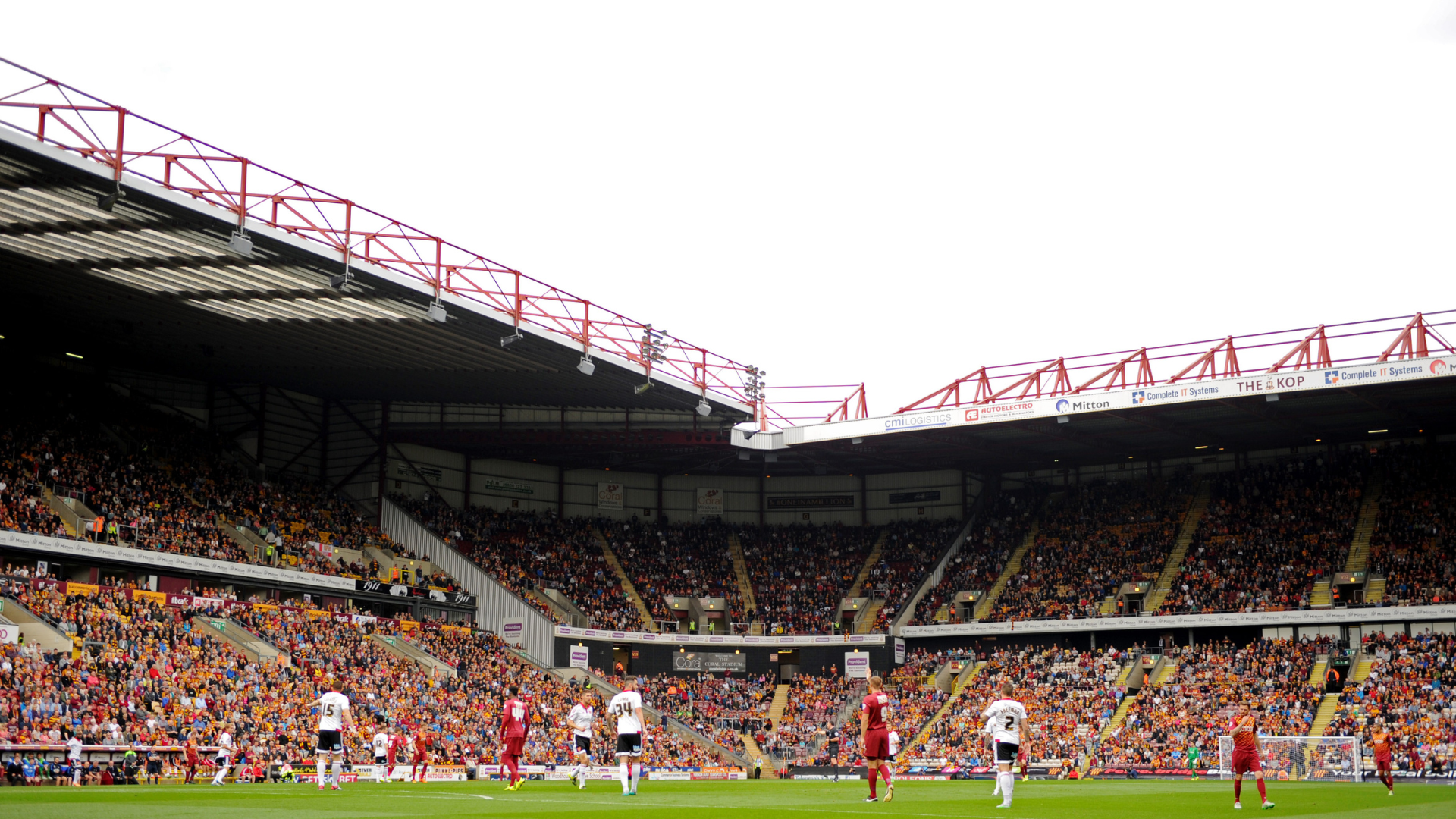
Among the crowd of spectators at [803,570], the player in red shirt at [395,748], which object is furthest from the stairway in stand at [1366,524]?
the player in red shirt at [395,748]

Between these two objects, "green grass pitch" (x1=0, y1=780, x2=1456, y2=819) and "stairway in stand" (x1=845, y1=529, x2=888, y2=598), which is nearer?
"green grass pitch" (x1=0, y1=780, x2=1456, y2=819)

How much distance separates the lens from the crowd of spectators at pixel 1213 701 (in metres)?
50.4

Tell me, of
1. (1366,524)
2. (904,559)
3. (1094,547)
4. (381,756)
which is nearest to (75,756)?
(381,756)

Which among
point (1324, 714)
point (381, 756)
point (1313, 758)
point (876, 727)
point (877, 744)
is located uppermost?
point (876, 727)

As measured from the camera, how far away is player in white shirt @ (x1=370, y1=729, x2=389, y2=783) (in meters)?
37.6

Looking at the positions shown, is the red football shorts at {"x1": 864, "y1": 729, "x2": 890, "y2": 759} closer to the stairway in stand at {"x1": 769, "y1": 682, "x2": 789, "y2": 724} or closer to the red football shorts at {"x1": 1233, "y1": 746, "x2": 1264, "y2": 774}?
the red football shorts at {"x1": 1233, "y1": 746, "x2": 1264, "y2": 774}

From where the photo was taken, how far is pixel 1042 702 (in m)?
58.1

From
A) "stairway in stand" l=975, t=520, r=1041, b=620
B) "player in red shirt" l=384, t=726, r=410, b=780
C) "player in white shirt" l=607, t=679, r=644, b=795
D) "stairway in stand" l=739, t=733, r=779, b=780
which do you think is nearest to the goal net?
"stairway in stand" l=739, t=733, r=779, b=780

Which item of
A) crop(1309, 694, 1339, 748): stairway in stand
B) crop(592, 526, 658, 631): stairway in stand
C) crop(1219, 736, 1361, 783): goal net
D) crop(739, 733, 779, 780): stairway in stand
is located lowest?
crop(739, 733, 779, 780): stairway in stand

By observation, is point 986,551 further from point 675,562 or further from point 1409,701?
point 1409,701

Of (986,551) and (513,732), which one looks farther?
(986,551)

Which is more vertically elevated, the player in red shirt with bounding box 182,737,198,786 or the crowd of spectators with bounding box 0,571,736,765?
the crowd of spectators with bounding box 0,571,736,765

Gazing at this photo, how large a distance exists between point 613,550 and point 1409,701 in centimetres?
3957

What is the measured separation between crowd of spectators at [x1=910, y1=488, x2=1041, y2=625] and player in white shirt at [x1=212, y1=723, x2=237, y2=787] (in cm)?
3940
